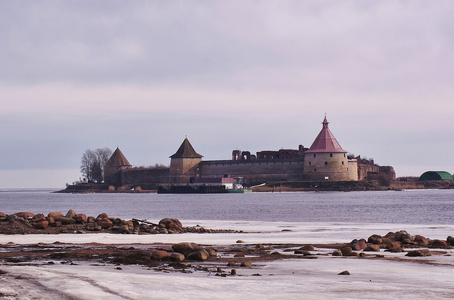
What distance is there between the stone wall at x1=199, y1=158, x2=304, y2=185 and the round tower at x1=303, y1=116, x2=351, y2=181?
226 cm

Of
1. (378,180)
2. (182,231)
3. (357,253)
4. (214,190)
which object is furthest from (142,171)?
(357,253)

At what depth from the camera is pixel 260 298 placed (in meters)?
7.09

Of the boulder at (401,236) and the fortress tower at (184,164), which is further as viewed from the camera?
the fortress tower at (184,164)

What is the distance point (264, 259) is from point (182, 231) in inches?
288

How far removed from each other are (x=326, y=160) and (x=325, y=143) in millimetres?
2254

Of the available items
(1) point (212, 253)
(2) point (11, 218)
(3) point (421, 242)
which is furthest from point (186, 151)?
(1) point (212, 253)

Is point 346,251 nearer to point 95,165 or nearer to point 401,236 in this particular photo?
point 401,236

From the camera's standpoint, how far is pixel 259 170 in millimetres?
89000

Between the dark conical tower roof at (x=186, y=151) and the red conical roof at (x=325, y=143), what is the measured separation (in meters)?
17.1

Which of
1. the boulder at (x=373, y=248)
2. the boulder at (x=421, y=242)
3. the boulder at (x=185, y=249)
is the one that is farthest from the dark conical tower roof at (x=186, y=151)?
the boulder at (x=185, y=249)

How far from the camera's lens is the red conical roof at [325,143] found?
84.5 meters

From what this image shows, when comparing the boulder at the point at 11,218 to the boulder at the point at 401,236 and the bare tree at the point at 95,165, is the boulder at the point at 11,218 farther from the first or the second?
the bare tree at the point at 95,165

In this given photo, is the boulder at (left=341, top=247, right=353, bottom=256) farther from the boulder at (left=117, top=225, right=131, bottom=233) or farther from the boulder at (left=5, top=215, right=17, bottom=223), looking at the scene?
the boulder at (left=5, top=215, right=17, bottom=223)

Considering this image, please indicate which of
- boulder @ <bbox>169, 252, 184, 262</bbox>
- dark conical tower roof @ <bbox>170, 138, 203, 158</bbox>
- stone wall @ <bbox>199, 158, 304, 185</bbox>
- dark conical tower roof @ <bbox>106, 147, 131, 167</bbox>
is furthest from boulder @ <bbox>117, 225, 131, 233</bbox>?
dark conical tower roof @ <bbox>106, 147, 131, 167</bbox>
